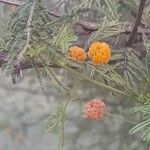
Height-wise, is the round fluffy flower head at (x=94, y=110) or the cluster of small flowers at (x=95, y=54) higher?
the cluster of small flowers at (x=95, y=54)

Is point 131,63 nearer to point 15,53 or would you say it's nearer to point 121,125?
point 15,53

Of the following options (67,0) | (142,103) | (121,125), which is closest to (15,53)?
(142,103)

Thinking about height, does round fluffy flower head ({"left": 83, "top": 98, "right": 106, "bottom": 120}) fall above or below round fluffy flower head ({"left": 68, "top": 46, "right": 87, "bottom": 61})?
below

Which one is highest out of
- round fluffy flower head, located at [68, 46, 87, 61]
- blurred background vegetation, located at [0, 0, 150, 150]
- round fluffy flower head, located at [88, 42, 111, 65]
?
round fluffy flower head, located at [88, 42, 111, 65]

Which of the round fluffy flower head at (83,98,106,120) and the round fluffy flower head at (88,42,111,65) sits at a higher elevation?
the round fluffy flower head at (88,42,111,65)

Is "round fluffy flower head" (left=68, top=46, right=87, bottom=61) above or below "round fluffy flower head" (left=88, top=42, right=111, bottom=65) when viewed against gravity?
below

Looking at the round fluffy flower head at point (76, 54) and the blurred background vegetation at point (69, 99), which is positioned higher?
the round fluffy flower head at point (76, 54)

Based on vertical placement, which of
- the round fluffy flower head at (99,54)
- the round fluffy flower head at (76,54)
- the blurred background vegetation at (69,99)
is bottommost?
the blurred background vegetation at (69,99)

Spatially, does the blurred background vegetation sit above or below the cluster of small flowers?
below
